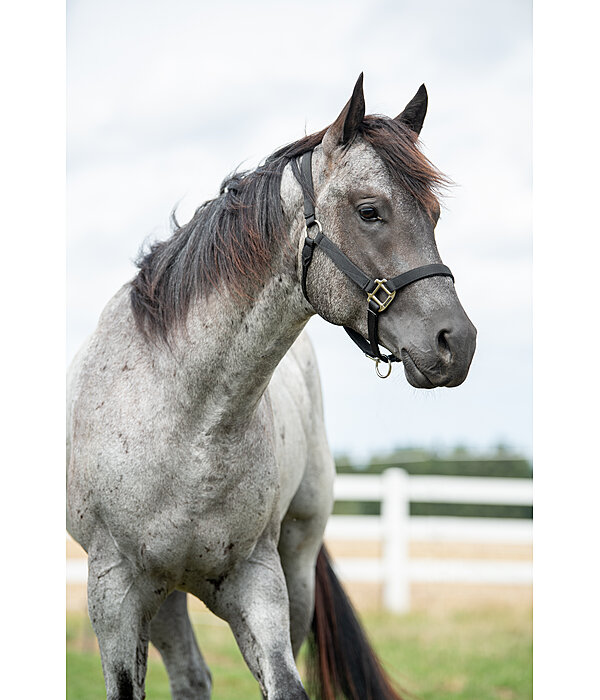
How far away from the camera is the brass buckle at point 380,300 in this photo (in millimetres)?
2185

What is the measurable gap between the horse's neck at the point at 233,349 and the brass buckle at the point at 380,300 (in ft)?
0.90

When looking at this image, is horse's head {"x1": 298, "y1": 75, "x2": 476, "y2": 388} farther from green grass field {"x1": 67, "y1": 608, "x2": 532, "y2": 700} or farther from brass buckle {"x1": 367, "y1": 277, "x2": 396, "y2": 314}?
green grass field {"x1": 67, "y1": 608, "x2": 532, "y2": 700}

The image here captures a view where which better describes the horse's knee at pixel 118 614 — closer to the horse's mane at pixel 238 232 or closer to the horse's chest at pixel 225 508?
the horse's chest at pixel 225 508

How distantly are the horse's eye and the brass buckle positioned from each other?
0.18m

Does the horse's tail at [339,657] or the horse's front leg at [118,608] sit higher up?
the horse's front leg at [118,608]

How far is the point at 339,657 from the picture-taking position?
3.85 metres

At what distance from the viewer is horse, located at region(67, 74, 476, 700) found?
2.22 m

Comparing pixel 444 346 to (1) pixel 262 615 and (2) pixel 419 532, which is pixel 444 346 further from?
(2) pixel 419 532

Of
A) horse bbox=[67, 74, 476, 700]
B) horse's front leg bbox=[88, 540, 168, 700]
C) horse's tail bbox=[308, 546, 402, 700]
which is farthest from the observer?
horse's tail bbox=[308, 546, 402, 700]

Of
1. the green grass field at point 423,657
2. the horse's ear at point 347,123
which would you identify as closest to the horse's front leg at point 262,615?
the horse's ear at point 347,123

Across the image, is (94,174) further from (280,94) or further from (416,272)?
(416,272)

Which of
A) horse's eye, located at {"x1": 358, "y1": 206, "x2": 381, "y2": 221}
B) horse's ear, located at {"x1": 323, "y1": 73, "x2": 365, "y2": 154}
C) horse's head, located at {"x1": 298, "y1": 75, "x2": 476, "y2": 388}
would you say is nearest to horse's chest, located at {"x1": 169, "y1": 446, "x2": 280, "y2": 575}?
horse's head, located at {"x1": 298, "y1": 75, "x2": 476, "y2": 388}
